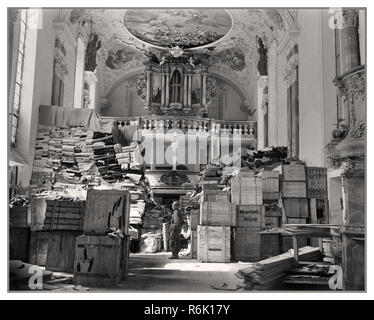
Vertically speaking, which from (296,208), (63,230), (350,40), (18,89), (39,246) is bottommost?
(39,246)

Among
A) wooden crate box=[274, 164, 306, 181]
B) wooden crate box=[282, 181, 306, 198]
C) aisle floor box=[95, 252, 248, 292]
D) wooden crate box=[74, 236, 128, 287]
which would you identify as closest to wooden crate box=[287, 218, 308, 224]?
wooden crate box=[282, 181, 306, 198]

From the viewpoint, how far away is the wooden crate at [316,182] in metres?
7.44

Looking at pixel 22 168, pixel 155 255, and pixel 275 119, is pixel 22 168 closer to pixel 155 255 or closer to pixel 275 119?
pixel 155 255

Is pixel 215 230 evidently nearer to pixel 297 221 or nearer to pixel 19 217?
pixel 297 221

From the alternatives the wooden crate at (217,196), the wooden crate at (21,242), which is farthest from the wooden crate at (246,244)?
the wooden crate at (21,242)

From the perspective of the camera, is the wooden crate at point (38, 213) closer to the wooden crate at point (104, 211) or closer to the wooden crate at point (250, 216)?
the wooden crate at point (104, 211)

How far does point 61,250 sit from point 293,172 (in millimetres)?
4164

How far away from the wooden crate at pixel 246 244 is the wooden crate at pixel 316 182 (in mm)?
1175

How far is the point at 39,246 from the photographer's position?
5.94 m

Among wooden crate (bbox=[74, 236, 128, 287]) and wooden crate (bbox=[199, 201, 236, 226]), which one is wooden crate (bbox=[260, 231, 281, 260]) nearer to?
wooden crate (bbox=[199, 201, 236, 226])

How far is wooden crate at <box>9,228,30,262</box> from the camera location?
5.59m

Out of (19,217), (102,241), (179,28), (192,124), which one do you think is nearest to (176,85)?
(192,124)
